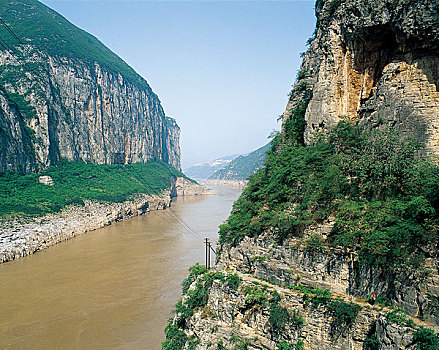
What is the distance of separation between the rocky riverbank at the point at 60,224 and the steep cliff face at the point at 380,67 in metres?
26.5

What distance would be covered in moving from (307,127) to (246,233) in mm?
5568

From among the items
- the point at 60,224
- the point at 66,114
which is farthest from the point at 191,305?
the point at 66,114

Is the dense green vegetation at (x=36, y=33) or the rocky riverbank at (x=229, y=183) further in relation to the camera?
the rocky riverbank at (x=229, y=183)

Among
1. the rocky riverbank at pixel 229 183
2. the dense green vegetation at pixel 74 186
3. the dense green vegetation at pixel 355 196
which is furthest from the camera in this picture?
the rocky riverbank at pixel 229 183

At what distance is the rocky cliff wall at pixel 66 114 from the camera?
137 ft

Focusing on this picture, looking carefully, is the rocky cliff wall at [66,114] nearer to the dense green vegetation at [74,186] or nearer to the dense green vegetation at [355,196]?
the dense green vegetation at [74,186]

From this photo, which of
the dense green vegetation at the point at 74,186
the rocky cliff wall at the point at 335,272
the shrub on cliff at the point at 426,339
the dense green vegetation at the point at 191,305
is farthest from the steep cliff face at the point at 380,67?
the dense green vegetation at the point at 74,186

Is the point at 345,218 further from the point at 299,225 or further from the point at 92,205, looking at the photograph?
the point at 92,205

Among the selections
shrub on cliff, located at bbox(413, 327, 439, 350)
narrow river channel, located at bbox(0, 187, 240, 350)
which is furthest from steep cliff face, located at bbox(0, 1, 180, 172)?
shrub on cliff, located at bbox(413, 327, 439, 350)

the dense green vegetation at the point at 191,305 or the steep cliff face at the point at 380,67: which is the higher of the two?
the steep cliff face at the point at 380,67

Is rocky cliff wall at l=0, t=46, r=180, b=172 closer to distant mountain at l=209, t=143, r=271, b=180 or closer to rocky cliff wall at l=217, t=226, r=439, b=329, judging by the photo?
rocky cliff wall at l=217, t=226, r=439, b=329

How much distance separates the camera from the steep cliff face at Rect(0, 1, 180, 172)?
4391 cm

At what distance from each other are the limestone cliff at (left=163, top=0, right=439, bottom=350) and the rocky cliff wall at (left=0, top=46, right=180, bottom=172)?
3562 centimetres

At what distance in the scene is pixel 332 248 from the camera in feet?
33.3
